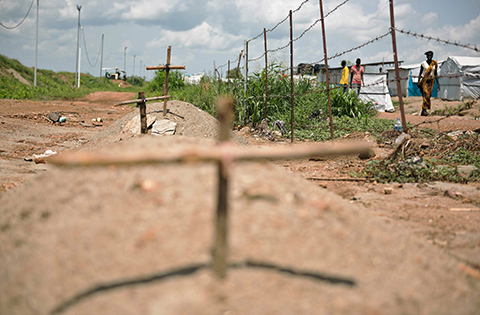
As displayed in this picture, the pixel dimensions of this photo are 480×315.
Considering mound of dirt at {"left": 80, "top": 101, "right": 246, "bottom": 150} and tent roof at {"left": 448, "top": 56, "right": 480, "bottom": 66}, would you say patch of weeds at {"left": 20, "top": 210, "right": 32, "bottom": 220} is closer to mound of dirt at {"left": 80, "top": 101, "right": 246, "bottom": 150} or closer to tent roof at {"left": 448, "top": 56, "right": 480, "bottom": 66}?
mound of dirt at {"left": 80, "top": 101, "right": 246, "bottom": 150}

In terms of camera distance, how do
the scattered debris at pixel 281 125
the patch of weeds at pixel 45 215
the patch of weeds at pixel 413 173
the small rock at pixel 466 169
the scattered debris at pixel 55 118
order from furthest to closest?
the scattered debris at pixel 55 118 < the scattered debris at pixel 281 125 < the small rock at pixel 466 169 < the patch of weeds at pixel 413 173 < the patch of weeds at pixel 45 215

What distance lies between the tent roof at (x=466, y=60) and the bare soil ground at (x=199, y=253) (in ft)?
56.7

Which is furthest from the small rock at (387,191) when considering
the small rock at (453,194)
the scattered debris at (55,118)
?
the scattered debris at (55,118)

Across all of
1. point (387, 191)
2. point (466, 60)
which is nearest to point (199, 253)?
→ point (387, 191)

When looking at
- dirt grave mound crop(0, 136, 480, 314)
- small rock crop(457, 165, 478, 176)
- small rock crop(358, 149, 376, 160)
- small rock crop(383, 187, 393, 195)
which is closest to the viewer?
dirt grave mound crop(0, 136, 480, 314)

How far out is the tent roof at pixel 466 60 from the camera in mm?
16656

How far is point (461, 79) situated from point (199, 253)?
59.3 feet

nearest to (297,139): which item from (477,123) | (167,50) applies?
(167,50)

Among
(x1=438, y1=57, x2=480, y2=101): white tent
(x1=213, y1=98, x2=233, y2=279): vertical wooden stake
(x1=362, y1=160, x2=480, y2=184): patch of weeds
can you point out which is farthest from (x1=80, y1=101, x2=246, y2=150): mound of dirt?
(x1=438, y1=57, x2=480, y2=101): white tent

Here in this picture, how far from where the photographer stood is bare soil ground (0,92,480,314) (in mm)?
1557

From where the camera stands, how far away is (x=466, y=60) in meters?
17.2

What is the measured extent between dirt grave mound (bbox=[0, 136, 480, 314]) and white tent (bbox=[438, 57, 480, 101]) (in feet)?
53.0

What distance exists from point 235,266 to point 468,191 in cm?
319

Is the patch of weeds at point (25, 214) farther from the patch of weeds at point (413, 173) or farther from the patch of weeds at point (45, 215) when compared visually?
the patch of weeds at point (413, 173)
